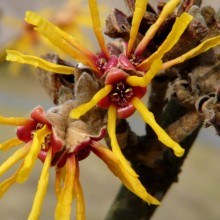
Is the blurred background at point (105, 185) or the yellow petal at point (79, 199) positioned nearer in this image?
the yellow petal at point (79, 199)

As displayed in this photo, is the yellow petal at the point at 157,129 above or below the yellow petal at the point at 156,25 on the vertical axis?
below

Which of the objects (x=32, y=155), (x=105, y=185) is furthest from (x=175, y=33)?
(x=105, y=185)

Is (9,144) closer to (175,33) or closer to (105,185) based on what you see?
(175,33)

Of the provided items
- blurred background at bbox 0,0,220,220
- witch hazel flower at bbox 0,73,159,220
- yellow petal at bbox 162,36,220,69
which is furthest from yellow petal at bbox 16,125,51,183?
blurred background at bbox 0,0,220,220

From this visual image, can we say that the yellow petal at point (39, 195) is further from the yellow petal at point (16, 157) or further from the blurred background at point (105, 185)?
the blurred background at point (105, 185)

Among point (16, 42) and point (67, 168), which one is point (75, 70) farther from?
point (16, 42)

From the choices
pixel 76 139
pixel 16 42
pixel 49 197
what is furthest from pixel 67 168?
pixel 49 197

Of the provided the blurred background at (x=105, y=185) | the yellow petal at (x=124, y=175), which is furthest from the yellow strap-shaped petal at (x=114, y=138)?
the blurred background at (x=105, y=185)
